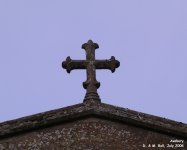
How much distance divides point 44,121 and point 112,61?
1.45 m

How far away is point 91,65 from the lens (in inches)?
338

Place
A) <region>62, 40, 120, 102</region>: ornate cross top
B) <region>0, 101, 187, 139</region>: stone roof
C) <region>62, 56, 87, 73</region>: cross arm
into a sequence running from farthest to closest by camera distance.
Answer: <region>62, 56, 87, 73</region>: cross arm
<region>62, 40, 120, 102</region>: ornate cross top
<region>0, 101, 187, 139</region>: stone roof

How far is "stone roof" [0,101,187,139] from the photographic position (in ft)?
25.5

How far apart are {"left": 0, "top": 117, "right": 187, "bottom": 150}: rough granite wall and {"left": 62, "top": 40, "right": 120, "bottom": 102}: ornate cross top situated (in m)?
0.47

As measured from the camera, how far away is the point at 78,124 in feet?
25.7

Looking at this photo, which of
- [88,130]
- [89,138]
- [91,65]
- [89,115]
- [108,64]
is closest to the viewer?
[89,138]

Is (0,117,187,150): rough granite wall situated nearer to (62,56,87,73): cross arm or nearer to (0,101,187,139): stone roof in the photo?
(0,101,187,139): stone roof

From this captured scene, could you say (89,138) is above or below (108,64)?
below

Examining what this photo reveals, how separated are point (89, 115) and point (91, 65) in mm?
895

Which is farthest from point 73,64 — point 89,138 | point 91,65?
point 89,138

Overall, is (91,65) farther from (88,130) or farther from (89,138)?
(89,138)

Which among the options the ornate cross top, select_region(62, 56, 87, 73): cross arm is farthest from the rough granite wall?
select_region(62, 56, 87, 73): cross arm

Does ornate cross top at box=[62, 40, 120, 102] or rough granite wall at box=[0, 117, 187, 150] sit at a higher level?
ornate cross top at box=[62, 40, 120, 102]

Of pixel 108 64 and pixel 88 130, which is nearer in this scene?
pixel 88 130
